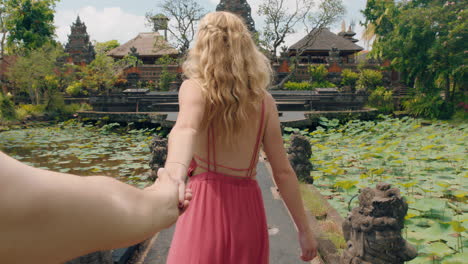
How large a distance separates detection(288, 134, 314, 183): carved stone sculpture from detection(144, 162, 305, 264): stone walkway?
89cm

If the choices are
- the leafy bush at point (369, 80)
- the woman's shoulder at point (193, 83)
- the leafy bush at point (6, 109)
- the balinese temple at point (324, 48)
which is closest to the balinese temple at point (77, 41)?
the leafy bush at point (6, 109)

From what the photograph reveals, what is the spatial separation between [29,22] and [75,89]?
454 centimetres

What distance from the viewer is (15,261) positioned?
1.09 feet

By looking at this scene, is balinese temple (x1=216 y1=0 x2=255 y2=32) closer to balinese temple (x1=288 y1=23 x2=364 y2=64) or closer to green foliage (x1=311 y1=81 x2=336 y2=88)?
balinese temple (x1=288 y1=23 x2=364 y2=64)

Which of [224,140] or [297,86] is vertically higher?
[297,86]

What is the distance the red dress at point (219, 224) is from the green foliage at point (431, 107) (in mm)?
12815

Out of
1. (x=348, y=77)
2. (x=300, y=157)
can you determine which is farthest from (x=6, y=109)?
(x=348, y=77)

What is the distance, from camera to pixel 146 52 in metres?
24.8

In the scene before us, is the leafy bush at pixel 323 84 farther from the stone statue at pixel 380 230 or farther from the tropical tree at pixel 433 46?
the stone statue at pixel 380 230

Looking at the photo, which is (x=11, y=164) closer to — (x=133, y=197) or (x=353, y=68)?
(x=133, y=197)

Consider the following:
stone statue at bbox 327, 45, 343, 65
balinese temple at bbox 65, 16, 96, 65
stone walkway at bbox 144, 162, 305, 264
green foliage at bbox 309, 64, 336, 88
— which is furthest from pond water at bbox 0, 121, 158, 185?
balinese temple at bbox 65, 16, 96, 65

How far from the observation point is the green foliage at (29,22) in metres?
13.9

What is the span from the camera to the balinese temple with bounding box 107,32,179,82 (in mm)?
20641

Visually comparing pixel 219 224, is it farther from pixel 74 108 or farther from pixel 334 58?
pixel 334 58
